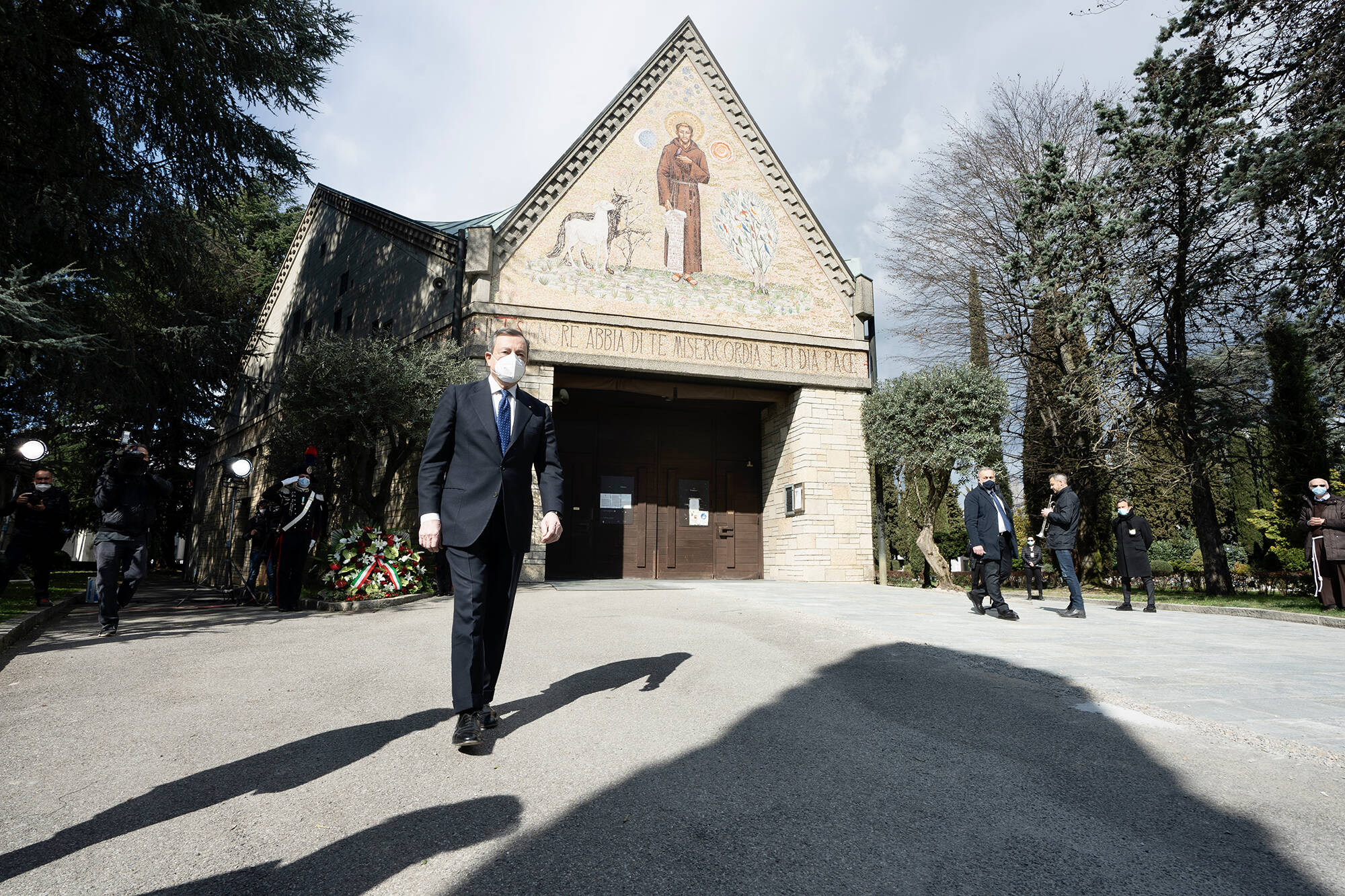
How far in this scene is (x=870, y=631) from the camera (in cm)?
706

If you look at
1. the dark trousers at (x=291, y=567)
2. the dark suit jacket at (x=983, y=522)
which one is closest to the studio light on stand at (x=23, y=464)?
the dark trousers at (x=291, y=567)

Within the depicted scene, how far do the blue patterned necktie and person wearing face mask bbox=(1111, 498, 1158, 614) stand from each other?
10.9 meters

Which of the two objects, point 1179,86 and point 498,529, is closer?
point 498,529

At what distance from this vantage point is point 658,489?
18.3 m

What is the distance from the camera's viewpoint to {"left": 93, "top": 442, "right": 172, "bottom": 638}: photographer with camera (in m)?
7.24

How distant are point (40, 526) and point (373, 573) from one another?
407cm

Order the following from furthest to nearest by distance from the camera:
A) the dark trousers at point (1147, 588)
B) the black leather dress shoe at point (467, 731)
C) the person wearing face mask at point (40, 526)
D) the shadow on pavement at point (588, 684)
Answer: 1. the dark trousers at point (1147, 588)
2. the person wearing face mask at point (40, 526)
3. the shadow on pavement at point (588, 684)
4. the black leather dress shoe at point (467, 731)

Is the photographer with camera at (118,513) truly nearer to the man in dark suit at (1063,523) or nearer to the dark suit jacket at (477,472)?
the dark suit jacket at (477,472)

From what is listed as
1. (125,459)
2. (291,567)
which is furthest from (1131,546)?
(125,459)

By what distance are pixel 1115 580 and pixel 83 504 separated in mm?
39209

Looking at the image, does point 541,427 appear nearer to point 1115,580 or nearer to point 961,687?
point 961,687

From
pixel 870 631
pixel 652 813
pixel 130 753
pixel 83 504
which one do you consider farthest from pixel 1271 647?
pixel 83 504

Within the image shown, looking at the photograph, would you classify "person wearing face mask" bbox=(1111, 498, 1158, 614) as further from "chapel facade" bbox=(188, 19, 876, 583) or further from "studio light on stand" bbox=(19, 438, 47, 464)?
"studio light on stand" bbox=(19, 438, 47, 464)

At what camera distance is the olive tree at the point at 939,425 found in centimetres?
1459
